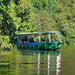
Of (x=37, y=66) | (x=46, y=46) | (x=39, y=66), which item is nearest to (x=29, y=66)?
(x=37, y=66)

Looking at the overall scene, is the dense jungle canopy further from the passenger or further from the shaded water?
the shaded water

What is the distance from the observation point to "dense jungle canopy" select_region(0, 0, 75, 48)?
144 feet

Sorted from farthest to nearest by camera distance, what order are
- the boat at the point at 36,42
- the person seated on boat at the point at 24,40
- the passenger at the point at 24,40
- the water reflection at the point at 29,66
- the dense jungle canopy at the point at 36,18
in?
the person seated on boat at the point at 24,40 < the passenger at the point at 24,40 < the boat at the point at 36,42 < the dense jungle canopy at the point at 36,18 < the water reflection at the point at 29,66

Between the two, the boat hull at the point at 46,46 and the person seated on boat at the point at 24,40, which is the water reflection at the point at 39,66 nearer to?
the boat hull at the point at 46,46

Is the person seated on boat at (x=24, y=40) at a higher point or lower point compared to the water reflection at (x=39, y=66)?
higher

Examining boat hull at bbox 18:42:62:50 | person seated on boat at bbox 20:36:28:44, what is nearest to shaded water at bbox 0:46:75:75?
boat hull at bbox 18:42:62:50

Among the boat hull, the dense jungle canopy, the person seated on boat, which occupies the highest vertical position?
the dense jungle canopy

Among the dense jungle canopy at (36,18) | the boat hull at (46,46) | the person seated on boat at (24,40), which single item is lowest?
the boat hull at (46,46)

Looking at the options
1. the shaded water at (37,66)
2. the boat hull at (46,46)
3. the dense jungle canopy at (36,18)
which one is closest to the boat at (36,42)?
the boat hull at (46,46)

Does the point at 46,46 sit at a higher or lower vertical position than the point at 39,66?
lower

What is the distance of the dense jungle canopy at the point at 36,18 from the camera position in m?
43.8

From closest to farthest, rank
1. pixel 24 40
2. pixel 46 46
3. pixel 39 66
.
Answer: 1. pixel 39 66
2. pixel 46 46
3. pixel 24 40

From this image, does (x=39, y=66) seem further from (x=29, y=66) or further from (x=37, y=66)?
(x=29, y=66)

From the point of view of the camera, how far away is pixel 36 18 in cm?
6612
